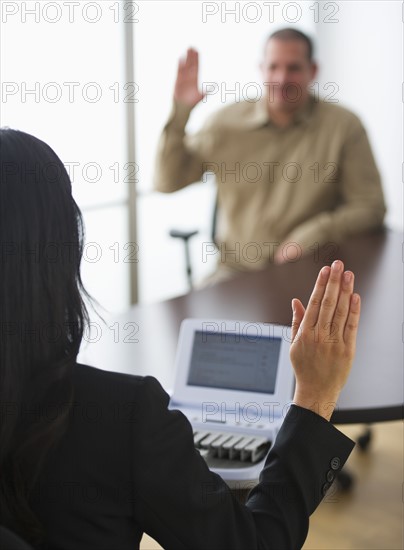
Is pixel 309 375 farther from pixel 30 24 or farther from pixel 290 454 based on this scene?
pixel 30 24

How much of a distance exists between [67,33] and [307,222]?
1468 millimetres

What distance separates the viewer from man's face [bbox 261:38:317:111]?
3.65 meters

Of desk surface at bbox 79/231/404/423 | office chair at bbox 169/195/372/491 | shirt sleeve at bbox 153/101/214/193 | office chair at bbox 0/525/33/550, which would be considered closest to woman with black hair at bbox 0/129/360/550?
office chair at bbox 0/525/33/550

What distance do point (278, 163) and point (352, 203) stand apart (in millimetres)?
385

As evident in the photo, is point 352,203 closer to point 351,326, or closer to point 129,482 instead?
point 351,326

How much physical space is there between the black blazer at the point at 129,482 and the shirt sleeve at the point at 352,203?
88.9 inches

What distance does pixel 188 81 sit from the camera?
3445mm

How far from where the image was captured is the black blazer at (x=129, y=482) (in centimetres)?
126

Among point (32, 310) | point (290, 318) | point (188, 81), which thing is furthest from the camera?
point (188, 81)

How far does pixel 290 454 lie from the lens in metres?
1.43

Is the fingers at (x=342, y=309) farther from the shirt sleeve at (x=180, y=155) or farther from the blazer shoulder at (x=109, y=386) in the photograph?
the shirt sleeve at (x=180, y=155)

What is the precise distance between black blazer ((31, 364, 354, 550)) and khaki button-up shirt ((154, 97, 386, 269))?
2.45m

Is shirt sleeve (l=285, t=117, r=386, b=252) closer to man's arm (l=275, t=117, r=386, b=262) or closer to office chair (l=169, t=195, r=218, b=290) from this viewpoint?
man's arm (l=275, t=117, r=386, b=262)

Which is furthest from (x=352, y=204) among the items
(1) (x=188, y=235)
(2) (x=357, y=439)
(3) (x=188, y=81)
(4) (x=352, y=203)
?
(2) (x=357, y=439)
